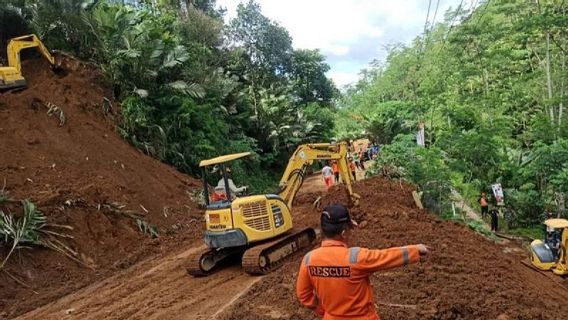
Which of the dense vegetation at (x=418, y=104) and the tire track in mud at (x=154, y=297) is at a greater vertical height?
the dense vegetation at (x=418, y=104)

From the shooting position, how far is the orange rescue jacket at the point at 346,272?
3.14 metres

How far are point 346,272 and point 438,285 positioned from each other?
4.16 m

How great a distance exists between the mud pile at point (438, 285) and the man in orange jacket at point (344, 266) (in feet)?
8.99

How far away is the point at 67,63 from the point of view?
1742cm

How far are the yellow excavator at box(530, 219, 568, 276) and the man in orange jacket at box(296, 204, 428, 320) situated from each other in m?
6.71

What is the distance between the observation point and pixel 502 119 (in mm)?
18391

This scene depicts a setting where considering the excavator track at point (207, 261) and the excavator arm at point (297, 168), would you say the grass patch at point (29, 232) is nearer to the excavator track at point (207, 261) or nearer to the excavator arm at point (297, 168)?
the excavator track at point (207, 261)

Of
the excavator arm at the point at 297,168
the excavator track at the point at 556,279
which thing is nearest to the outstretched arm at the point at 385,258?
the excavator track at the point at 556,279

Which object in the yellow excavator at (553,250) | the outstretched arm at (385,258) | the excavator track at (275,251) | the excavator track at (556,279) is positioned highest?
the outstretched arm at (385,258)

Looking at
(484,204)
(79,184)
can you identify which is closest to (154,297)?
(79,184)

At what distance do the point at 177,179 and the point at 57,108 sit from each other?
4132mm

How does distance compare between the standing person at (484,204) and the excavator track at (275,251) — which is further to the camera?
the standing person at (484,204)

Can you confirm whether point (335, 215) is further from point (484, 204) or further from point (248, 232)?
point (484, 204)

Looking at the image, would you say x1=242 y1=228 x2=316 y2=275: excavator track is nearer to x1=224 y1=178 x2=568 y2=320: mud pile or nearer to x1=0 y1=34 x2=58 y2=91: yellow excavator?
x1=224 y1=178 x2=568 y2=320: mud pile
